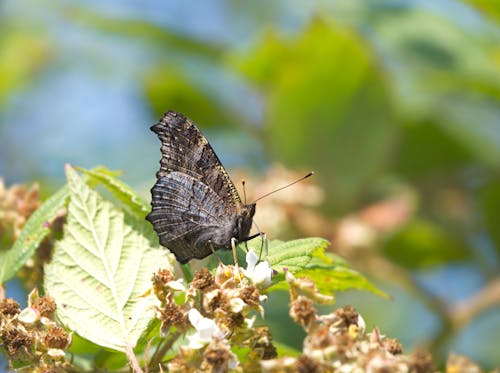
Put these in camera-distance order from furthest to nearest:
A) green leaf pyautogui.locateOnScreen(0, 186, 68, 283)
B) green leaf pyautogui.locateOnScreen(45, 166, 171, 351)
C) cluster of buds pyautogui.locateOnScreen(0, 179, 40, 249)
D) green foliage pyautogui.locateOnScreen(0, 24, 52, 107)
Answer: green foliage pyautogui.locateOnScreen(0, 24, 52, 107) < cluster of buds pyautogui.locateOnScreen(0, 179, 40, 249) < green leaf pyautogui.locateOnScreen(0, 186, 68, 283) < green leaf pyautogui.locateOnScreen(45, 166, 171, 351)

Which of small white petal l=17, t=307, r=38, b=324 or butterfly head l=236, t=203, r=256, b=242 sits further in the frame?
butterfly head l=236, t=203, r=256, b=242

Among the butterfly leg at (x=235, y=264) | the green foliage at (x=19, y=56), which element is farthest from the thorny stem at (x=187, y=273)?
the green foliage at (x=19, y=56)

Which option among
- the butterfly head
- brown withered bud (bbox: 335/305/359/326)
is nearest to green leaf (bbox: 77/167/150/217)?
the butterfly head

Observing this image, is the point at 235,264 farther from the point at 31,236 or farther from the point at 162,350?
the point at 31,236

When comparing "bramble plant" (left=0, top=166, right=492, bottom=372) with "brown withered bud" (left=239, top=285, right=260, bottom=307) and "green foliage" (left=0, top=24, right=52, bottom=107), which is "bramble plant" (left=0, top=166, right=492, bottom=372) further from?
"green foliage" (left=0, top=24, right=52, bottom=107)

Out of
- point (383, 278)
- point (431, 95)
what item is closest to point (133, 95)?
point (431, 95)

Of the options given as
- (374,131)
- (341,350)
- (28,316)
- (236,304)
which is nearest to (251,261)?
(236,304)

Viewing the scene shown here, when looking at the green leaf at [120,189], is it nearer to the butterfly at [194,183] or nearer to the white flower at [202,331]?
the butterfly at [194,183]

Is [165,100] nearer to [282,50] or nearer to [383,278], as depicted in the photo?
[282,50]

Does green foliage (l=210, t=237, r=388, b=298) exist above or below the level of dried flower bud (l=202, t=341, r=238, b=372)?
above
